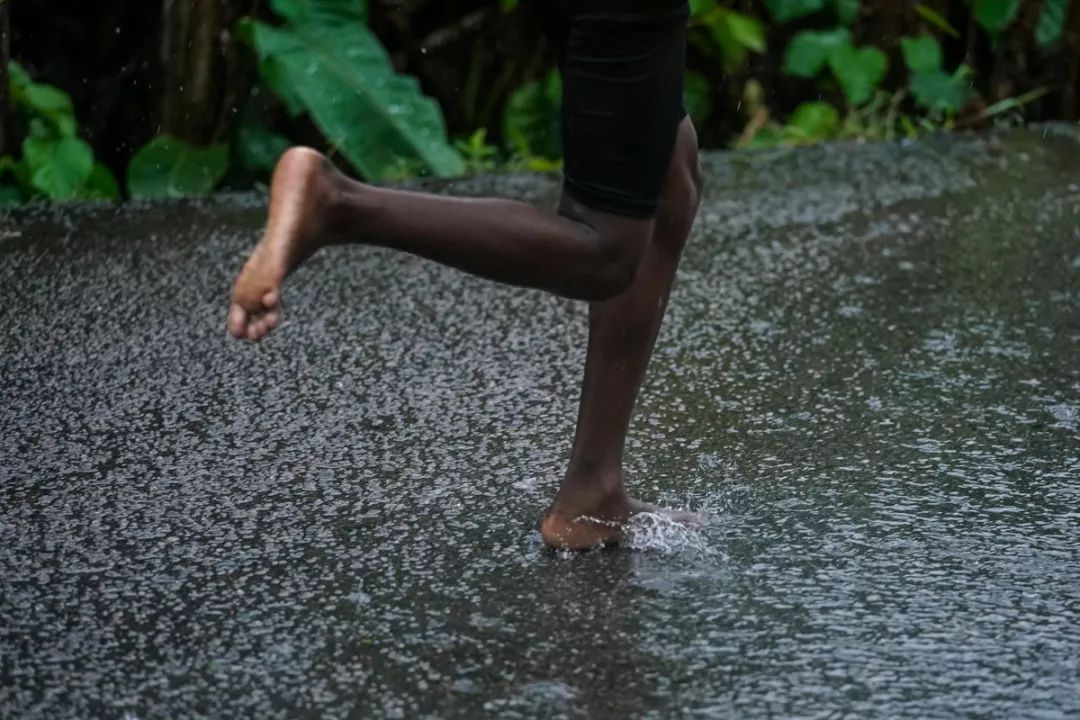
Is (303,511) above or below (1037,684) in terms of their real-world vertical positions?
below

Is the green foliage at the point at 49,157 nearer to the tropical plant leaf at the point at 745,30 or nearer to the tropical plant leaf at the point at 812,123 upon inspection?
the tropical plant leaf at the point at 745,30

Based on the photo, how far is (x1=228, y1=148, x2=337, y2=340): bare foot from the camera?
2.36 meters

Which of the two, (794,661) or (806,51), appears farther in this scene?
(806,51)

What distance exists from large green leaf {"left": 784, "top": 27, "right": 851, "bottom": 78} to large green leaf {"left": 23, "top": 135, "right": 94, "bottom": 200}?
2554 millimetres

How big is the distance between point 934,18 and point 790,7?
594mm

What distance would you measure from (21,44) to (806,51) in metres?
2.78

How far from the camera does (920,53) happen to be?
682 cm

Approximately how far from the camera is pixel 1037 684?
7.67ft

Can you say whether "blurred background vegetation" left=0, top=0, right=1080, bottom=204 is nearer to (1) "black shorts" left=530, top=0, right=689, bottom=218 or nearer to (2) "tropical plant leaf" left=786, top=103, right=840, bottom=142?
(2) "tropical plant leaf" left=786, top=103, right=840, bottom=142

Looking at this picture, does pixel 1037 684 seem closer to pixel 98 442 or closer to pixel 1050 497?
pixel 1050 497

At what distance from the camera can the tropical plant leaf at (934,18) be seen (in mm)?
6848

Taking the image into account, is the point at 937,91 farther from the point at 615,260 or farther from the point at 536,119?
the point at 615,260

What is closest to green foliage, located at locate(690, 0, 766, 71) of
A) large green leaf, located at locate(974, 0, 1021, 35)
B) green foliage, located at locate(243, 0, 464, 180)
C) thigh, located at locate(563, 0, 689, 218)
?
large green leaf, located at locate(974, 0, 1021, 35)

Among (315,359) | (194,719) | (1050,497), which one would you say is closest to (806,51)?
→ (315,359)
